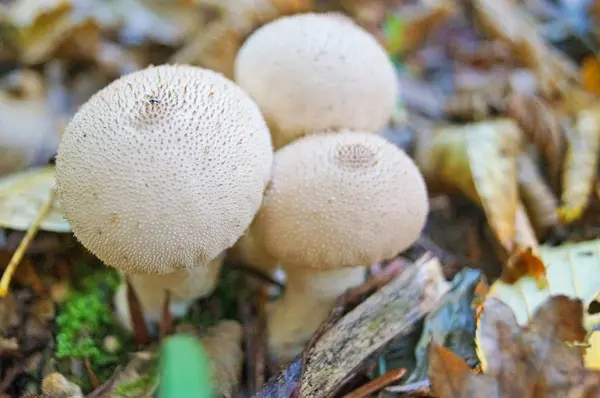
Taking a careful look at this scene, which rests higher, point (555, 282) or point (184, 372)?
point (184, 372)

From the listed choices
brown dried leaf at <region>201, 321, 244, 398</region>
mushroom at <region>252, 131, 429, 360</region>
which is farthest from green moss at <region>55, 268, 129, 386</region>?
mushroom at <region>252, 131, 429, 360</region>

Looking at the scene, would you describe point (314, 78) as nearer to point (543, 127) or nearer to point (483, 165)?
point (483, 165)

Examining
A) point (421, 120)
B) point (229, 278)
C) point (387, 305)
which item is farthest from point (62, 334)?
point (421, 120)

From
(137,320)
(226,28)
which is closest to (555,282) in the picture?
(137,320)

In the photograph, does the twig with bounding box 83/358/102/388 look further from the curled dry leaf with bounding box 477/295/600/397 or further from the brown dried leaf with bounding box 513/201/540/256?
the brown dried leaf with bounding box 513/201/540/256

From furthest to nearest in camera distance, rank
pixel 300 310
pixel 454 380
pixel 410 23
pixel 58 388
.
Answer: pixel 410 23 → pixel 300 310 → pixel 58 388 → pixel 454 380

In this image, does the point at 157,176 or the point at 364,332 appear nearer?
the point at 157,176

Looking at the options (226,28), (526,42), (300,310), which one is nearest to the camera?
(300,310)
